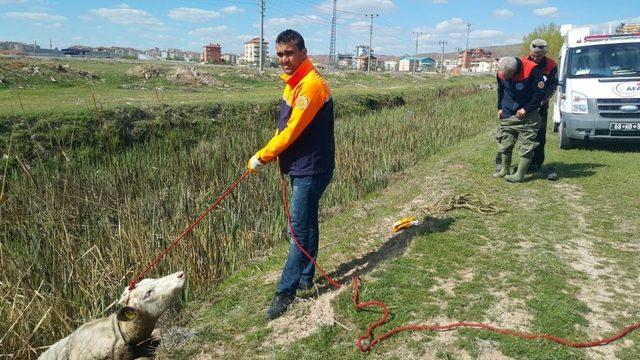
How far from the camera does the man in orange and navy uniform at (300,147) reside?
3129 mm

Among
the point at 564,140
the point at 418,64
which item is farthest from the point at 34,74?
the point at 418,64

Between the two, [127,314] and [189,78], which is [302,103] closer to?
[127,314]

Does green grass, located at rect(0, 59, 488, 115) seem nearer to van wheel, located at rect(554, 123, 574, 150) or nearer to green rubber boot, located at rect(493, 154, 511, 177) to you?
green rubber boot, located at rect(493, 154, 511, 177)

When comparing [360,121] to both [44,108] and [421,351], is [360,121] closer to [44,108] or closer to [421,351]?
[44,108]

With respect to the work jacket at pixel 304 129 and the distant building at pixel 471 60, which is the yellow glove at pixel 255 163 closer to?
the work jacket at pixel 304 129

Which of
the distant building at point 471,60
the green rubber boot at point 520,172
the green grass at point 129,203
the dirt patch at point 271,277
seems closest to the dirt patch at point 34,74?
the green grass at point 129,203

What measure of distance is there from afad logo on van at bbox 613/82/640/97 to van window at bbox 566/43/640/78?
0.46m

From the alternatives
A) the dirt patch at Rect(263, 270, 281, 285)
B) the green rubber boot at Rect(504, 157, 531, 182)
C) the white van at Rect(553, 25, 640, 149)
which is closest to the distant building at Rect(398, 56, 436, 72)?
the white van at Rect(553, 25, 640, 149)

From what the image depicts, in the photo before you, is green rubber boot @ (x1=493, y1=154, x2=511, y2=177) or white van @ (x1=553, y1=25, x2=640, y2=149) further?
white van @ (x1=553, y1=25, x2=640, y2=149)

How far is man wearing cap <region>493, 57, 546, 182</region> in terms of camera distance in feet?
19.2

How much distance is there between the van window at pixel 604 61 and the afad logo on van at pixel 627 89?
46 cm

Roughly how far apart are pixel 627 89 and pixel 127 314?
872 centimetres

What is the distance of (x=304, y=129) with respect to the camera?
316 cm

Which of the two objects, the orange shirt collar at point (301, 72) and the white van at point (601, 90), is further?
the white van at point (601, 90)
